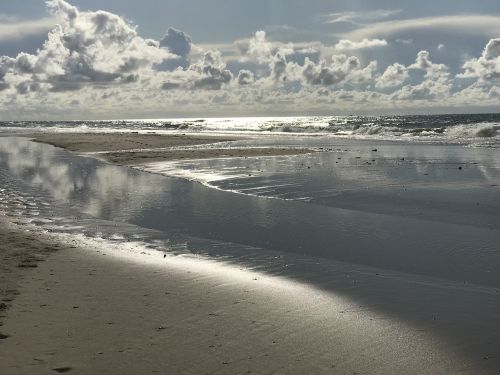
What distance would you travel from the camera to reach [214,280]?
948 centimetres

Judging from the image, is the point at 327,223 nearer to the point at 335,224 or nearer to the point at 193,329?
the point at 335,224

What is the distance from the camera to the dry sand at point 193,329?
20.0ft

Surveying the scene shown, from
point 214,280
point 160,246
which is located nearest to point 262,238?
point 160,246

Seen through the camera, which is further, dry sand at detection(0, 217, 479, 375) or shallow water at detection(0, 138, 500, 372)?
shallow water at detection(0, 138, 500, 372)

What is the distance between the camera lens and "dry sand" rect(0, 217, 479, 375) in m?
6.10

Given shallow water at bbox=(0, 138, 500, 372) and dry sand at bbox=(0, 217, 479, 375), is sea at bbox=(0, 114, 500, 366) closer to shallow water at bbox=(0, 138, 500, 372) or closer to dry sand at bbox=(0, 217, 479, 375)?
shallow water at bbox=(0, 138, 500, 372)

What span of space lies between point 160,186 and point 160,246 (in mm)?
10709

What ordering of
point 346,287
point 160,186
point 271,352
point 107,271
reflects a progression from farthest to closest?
point 160,186
point 107,271
point 346,287
point 271,352

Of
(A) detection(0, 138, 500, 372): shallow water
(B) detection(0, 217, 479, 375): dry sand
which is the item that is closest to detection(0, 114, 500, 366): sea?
(A) detection(0, 138, 500, 372): shallow water

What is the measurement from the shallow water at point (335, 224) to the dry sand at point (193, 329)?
0.70 metres

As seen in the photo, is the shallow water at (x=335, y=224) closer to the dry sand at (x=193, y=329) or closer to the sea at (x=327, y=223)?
the sea at (x=327, y=223)

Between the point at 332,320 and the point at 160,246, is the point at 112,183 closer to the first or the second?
the point at 160,246

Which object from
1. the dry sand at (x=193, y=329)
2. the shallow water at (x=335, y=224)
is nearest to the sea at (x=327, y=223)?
the shallow water at (x=335, y=224)

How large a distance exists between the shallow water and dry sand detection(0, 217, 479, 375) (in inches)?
27.6
